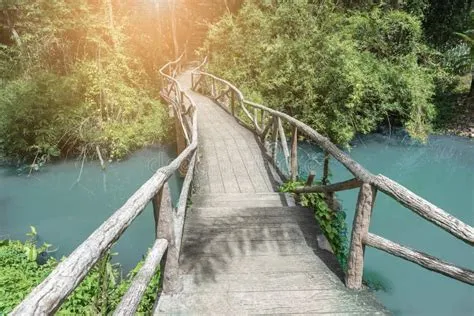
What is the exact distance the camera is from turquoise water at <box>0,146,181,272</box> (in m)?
8.89

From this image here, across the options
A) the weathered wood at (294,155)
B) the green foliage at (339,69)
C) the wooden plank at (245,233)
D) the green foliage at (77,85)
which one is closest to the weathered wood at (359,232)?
the wooden plank at (245,233)

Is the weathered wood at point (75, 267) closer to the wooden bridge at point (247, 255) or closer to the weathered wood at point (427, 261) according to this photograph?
the wooden bridge at point (247, 255)

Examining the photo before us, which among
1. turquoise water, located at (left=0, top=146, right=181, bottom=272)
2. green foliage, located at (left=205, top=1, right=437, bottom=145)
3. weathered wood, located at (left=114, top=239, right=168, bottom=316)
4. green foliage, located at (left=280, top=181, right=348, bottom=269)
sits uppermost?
green foliage, located at (left=205, top=1, right=437, bottom=145)

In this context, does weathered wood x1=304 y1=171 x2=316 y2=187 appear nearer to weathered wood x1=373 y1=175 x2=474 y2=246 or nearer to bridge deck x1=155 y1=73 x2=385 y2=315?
bridge deck x1=155 y1=73 x2=385 y2=315

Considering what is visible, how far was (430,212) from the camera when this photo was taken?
2.48 m

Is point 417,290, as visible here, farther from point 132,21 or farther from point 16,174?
point 132,21

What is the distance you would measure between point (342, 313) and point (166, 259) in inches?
60.4

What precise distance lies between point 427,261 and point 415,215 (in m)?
8.19

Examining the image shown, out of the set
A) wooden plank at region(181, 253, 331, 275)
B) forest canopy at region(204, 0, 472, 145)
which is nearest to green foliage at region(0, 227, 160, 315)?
wooden plank at region(181, 253, 331, 275)

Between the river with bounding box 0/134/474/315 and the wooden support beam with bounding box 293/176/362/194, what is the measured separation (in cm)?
342

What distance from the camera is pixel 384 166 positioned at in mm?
13547

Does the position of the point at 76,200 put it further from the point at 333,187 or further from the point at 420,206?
the point at 420,206

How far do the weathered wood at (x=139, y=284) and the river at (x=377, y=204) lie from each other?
17.9 feet

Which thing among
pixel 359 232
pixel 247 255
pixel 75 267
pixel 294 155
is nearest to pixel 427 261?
pixel 359 232
